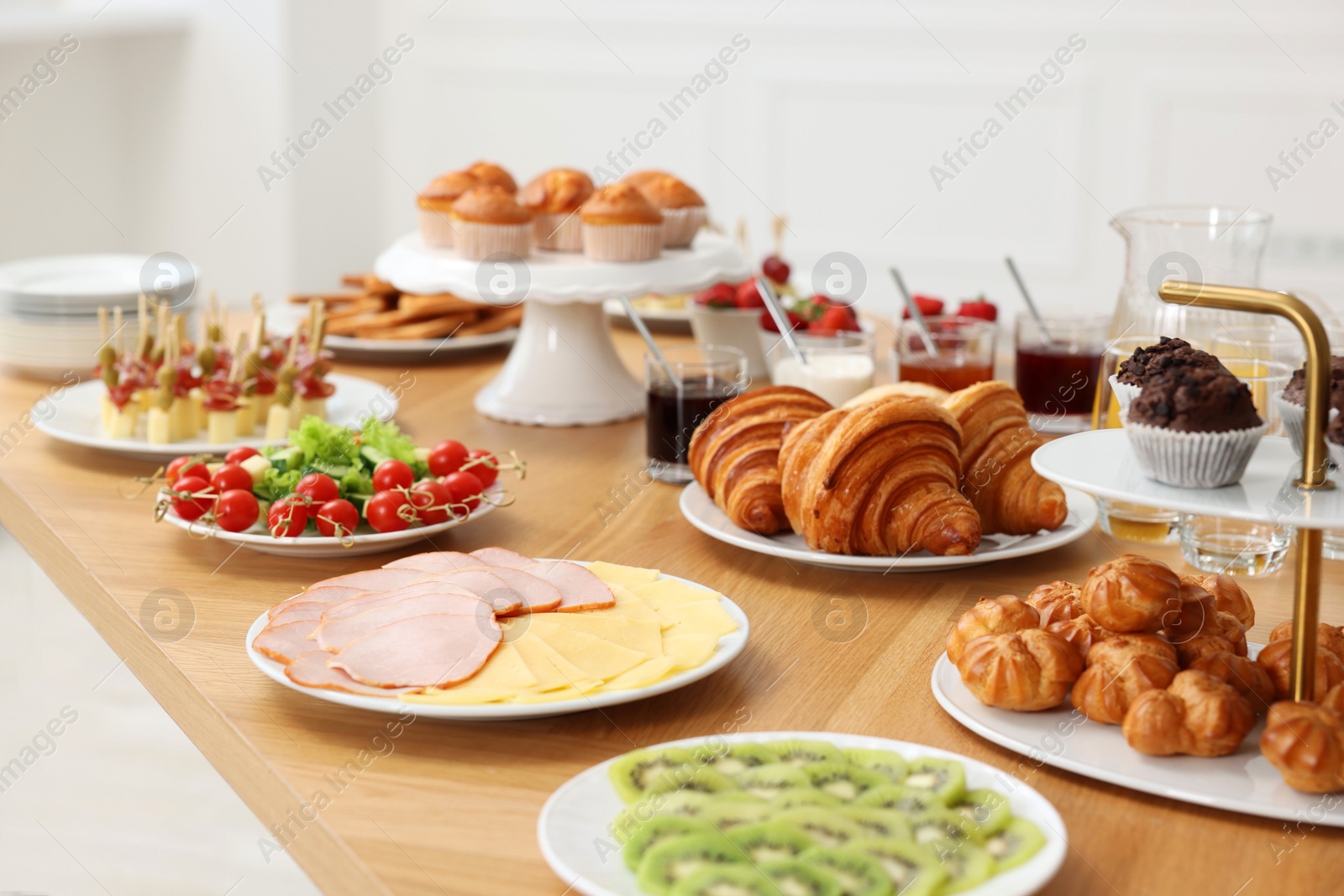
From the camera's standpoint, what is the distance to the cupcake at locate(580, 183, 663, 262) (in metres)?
2.07

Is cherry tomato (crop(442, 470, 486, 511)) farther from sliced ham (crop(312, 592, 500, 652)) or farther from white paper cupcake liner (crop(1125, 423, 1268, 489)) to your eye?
white paper cupcake liner (crop(1125, 423, 1268, 489))

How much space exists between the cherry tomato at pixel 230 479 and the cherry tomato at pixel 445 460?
0.22 m

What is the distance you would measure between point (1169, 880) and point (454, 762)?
542 millimetres

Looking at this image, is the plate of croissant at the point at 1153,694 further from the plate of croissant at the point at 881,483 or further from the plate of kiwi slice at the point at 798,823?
the plate of croissant at the point at 881,483

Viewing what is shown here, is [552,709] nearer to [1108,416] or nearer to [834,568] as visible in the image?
[834,568]

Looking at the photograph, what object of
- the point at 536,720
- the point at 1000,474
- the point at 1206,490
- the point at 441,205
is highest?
the point at 441,205

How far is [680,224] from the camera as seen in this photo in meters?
2.23

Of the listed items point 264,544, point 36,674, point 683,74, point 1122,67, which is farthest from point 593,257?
point 683,74

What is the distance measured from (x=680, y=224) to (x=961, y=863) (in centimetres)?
154

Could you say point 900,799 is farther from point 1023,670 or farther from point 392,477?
point 392,477

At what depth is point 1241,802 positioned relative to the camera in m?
0.95

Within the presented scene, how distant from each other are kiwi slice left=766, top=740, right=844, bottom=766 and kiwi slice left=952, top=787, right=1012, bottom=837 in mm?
94

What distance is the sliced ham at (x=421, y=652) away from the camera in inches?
44.1

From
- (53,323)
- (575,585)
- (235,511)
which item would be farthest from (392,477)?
(53,323)
